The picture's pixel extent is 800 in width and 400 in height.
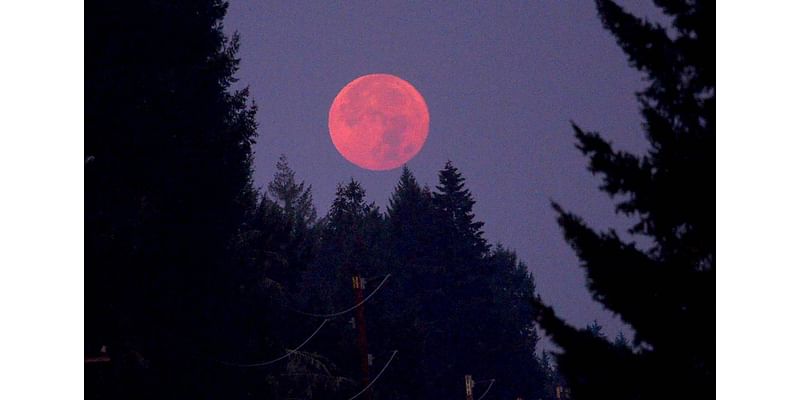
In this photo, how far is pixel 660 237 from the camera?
46.1ft

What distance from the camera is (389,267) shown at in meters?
72.0

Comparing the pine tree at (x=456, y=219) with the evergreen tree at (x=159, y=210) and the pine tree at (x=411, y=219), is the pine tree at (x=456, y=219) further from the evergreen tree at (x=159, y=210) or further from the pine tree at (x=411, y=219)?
the evergreen tree at (x=159, y=210)

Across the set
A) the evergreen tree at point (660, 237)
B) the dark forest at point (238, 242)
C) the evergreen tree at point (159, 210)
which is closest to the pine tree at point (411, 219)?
the dark forest at point (238, 242)

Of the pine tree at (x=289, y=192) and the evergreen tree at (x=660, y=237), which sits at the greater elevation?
the pine tree at (x=289, y=192)

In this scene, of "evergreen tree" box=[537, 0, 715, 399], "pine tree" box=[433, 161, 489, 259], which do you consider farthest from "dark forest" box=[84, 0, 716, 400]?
"pine tree" box=[433, 161, 489, 259]

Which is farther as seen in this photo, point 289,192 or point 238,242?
point 289,192

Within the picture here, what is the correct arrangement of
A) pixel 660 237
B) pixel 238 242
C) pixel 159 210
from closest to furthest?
pixel 660 237 → pixel 159 210 → pixel 238 242

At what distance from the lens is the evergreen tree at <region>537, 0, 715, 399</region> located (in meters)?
13.2

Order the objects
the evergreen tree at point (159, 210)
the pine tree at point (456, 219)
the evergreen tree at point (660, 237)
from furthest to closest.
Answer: the pine tree at point (456, 219) < the evergreen tree at point (159, 210) < the evergreen tree at point (660, 237)

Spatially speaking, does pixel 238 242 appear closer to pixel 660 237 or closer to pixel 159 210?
pixel 159 210

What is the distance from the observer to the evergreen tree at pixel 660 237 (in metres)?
13.2

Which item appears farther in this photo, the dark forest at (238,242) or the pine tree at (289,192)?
the pine tree at (289,192)

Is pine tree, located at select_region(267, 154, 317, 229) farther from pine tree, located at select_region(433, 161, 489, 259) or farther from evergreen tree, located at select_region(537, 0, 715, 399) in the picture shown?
evergreen tree, located at select_region(537, 0, 715, 399)

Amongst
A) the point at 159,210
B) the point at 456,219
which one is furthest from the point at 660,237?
the point at 456,219
